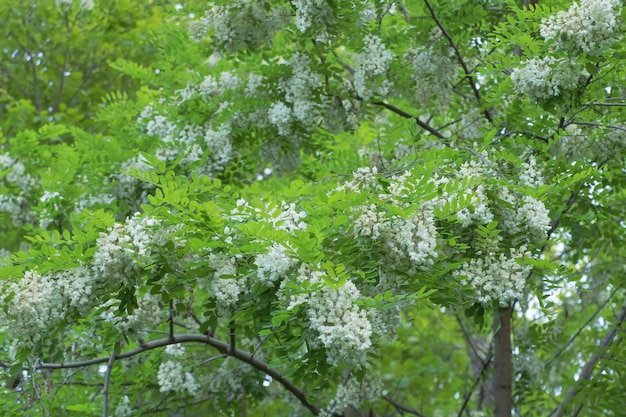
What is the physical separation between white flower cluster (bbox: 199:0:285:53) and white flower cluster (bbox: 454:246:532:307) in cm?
255

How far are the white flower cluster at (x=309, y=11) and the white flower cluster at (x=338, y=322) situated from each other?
2300 millimetres

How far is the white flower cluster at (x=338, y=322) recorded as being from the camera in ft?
12.3

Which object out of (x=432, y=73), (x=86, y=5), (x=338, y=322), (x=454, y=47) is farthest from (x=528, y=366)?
(x=86, y=5)

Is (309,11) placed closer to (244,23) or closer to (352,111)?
(244,23)

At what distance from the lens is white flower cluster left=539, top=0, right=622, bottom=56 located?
15.2ft

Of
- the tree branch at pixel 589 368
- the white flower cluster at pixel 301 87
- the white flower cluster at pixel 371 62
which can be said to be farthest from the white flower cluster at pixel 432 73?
the tree branch at pixel 589 368

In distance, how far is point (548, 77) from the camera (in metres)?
5.05

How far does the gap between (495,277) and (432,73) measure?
2.43 m

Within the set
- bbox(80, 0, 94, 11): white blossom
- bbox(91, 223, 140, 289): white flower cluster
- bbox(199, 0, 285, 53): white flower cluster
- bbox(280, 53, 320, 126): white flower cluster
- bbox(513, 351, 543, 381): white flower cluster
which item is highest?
bbox(80, 0, 94, 11): white blossom

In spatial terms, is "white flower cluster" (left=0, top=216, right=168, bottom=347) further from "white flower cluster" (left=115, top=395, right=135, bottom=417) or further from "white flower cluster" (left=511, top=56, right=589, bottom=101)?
"white flower cluster" (left=511, top=56, right=589, bottom=101)

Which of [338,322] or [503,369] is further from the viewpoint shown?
[503,369]

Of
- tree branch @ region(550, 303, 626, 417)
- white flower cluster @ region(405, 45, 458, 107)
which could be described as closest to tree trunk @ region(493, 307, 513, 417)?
tree branch @ region(550, 303, 626, 417)

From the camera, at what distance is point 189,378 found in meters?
6.54

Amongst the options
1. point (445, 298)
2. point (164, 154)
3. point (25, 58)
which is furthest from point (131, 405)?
point (25, 58)
